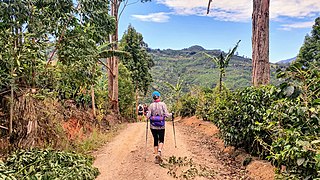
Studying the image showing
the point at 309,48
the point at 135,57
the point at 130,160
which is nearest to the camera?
the point at 130,160

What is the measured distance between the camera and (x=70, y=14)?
739 cm

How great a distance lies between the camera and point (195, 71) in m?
79.8

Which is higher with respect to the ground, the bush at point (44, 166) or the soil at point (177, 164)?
the bush at point (44, 166)

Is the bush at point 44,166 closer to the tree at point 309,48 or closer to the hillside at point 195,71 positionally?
the tree at point 309,48

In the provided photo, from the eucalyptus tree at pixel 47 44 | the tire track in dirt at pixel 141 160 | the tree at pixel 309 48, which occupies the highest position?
the tree at pixel 309 48

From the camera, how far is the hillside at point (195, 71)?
210ft

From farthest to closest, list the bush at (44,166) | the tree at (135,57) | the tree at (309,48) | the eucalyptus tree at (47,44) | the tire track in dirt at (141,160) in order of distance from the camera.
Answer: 1. the tree at (135,57)
2. the tree at (309,48)
3. the tire track in dirt at (141,160)
4. the eucalyptus tree at (47,44)
5. the bush at (44,166)

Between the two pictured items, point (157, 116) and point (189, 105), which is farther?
point (189, 105)

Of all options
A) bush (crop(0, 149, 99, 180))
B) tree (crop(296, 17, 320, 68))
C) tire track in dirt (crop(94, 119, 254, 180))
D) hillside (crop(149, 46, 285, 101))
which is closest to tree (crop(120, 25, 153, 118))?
tree (crop(296, 17, 320, 68))

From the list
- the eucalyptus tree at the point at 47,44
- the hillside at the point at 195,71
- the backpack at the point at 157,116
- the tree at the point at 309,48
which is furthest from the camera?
the hillside at the point at 195,71

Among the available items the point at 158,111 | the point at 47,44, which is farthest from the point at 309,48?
the point at 47,44

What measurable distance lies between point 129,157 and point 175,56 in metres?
101

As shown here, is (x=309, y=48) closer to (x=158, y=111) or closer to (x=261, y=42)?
(x=261, y=42)

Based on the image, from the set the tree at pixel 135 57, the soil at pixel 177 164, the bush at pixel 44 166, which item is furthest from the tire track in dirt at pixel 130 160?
the tree at pixel 135 57
